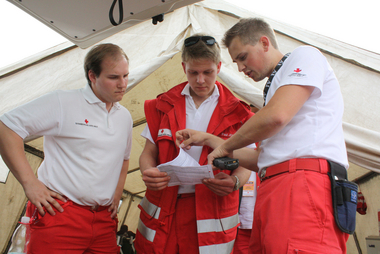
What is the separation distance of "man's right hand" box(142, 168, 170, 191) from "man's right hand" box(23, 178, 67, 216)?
1.90 ft

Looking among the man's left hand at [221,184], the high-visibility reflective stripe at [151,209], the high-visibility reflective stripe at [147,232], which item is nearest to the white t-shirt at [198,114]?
the man's left hand at [221,184]

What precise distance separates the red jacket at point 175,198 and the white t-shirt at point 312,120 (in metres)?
0.54

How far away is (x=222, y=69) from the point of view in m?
3.21

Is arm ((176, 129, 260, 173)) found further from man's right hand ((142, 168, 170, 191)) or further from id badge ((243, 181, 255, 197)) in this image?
id badge ((243, 181, 255, 197))

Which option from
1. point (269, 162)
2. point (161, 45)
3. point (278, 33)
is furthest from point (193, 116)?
point (278, 33)

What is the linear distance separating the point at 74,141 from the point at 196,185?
0.86 metres

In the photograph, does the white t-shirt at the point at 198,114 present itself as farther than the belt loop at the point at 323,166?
Yes

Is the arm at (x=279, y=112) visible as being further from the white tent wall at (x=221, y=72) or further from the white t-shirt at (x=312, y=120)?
the white tent wall at (x=221, y=72)

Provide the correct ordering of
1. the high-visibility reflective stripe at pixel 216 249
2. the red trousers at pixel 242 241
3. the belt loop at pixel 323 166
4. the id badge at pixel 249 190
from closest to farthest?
the belt loop at pixel 323 166 < the high-visibility reflective stripe at pixel 216 249 < the red trousers at pixel 242 241 < the id badge at pixel 249 190

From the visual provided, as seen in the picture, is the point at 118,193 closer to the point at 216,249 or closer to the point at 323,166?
the point at 216,249

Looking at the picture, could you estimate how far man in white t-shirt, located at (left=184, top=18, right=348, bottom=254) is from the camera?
3.84 ft

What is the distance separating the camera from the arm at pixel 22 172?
69.7 inches

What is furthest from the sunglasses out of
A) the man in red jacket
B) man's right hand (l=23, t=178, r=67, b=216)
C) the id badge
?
the id badge

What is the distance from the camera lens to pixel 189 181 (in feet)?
5.67
